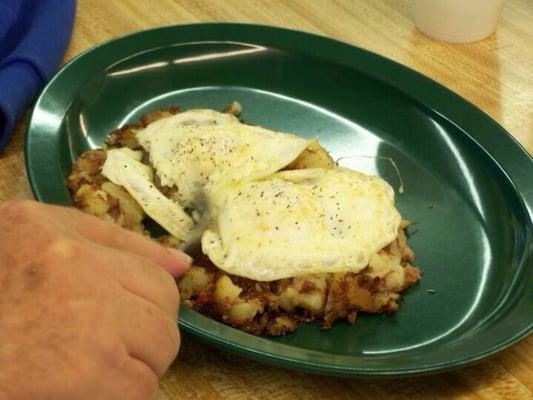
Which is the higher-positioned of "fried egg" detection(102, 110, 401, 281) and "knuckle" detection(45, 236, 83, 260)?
"knuckle" detection(45, 236, 83, 260)

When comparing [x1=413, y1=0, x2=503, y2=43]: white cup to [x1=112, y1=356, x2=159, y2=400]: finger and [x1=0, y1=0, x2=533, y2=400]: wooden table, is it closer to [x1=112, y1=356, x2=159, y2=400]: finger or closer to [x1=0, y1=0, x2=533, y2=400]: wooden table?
[x1=0, y1=0, x2=533, y2=400]: wooden table

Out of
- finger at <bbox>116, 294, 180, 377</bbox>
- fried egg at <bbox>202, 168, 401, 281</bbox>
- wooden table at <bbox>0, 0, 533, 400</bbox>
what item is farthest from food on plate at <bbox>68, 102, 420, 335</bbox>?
finger at <bbox>116, 294, 180, 377</bbox>

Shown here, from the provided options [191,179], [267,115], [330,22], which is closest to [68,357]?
[191,179]

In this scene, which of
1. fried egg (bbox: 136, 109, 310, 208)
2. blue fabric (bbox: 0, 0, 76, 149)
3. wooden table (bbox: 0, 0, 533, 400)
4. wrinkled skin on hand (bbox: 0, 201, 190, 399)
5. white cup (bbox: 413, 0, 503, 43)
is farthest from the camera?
white cup (bbox: 413, 0, 503, 43)

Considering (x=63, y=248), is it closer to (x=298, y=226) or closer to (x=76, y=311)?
(x=76, y=311)

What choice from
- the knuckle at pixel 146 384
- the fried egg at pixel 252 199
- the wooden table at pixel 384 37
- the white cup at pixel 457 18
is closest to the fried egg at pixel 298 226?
the fried egg at pixel 252 199

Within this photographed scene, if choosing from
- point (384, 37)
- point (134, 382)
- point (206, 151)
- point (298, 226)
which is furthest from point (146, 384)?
point (384, 37)
